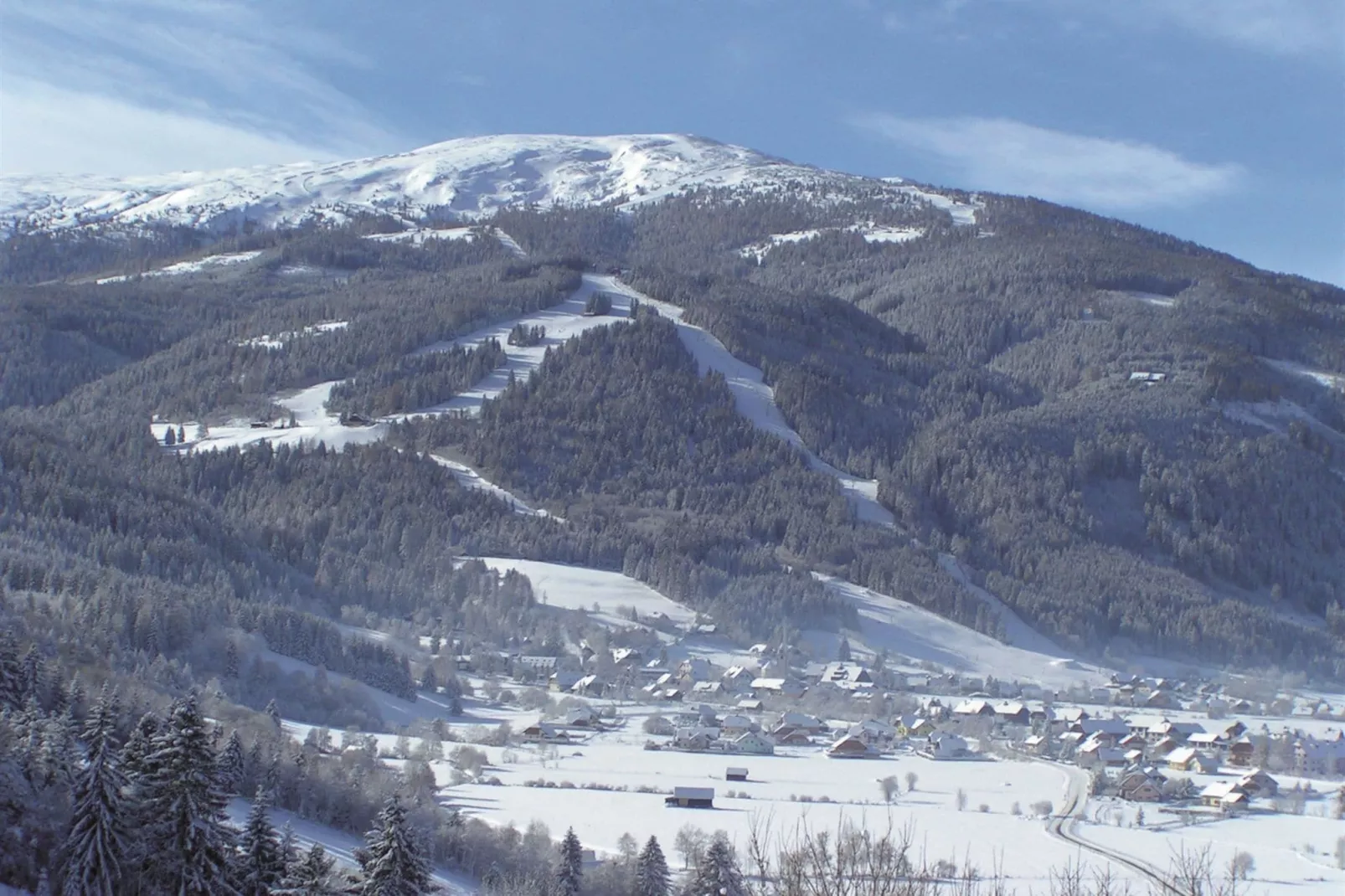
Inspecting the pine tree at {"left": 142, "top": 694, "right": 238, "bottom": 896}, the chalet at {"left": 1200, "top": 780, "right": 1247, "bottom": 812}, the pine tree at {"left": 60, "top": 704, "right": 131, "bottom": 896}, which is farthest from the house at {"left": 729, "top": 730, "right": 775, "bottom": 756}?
the pine tree at {"left": 60, "top": 704, "right": 131, "bottom": 896}

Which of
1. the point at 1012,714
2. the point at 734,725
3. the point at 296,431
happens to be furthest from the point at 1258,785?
the point at 296,431

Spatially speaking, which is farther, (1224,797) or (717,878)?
(1224,797)

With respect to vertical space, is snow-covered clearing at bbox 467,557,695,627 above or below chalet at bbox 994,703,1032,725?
above

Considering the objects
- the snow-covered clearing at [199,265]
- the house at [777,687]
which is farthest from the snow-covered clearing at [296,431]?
the snow-covered clearing at [199,265]

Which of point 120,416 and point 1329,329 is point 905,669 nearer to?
point 120,416

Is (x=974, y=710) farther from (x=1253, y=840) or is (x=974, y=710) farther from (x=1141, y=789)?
(x=1253, y=840)

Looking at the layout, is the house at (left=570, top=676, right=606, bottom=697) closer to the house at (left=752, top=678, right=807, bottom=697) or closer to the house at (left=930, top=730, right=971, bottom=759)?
the house at (left=752, top=678, right=807, bottom=697)
